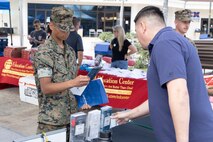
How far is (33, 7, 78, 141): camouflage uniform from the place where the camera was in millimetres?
2188

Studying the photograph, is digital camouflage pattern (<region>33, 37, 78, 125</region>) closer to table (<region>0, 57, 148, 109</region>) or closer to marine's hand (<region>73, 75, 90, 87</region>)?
marine's hand (<region>73, 75, 90, 87</region>)

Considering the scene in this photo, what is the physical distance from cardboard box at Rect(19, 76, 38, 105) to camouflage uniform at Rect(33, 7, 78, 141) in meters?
3.68

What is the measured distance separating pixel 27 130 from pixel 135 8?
24.9 meters

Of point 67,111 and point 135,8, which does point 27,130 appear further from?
point 135,8

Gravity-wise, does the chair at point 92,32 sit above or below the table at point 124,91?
above

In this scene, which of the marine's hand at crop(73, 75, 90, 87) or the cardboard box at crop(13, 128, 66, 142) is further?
the marine's hand at crop(73, 75, 90, 87)

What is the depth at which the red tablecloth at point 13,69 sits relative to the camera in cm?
667

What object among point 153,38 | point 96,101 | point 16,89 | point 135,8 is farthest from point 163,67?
point 135,8

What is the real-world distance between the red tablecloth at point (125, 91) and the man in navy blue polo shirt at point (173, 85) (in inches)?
134

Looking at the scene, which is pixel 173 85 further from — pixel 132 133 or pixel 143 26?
pixel 132 133

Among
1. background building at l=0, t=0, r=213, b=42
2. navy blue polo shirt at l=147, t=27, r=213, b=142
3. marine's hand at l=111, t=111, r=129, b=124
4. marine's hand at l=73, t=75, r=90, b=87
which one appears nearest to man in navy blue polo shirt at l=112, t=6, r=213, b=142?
navy blue polo shirt at l=147, t=27, r=213, b=142

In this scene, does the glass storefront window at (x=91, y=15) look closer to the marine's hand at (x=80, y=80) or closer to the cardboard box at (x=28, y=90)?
the cardboard box at (x=28, y=90)

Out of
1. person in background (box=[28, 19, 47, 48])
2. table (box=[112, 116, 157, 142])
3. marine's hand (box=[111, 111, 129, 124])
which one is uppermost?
person in background (box=[28, 19, 47, 48])

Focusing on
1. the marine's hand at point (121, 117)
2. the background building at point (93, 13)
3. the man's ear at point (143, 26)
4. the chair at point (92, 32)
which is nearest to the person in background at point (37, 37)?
the marine's hand at point (121, 117)
